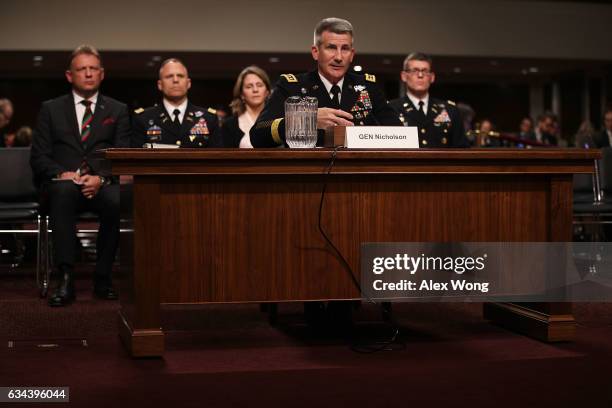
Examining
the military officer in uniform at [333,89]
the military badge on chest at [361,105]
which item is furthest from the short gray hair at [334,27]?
the military badge on chest at [361,105]

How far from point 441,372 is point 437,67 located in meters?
12.9

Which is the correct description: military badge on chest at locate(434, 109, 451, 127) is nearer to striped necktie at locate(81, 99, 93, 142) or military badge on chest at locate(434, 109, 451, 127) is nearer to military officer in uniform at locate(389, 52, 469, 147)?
military officer in uniform at locate(389, 52, 469, 147)

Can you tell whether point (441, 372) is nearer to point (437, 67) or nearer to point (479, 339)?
point (479, 339)

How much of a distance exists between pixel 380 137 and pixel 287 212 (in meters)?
0.44

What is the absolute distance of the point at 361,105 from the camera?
3787 millimetres

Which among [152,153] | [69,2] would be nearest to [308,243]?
[152,153]

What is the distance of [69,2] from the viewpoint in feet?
40.0

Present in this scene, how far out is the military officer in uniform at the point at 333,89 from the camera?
3.62 m

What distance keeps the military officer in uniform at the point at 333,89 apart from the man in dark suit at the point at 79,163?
133cm

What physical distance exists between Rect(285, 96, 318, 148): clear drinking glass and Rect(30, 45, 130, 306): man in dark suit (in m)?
1.70

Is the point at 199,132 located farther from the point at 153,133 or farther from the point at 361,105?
the point at 361,105

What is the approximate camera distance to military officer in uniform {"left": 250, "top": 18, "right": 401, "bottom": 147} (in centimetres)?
362

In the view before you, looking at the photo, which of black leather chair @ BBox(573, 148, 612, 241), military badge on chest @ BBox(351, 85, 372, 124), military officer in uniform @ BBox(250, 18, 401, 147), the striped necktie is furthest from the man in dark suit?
black leather chair @ BBox(573, 148, 612, 241)

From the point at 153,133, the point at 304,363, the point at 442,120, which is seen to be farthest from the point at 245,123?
the point at 304,363
